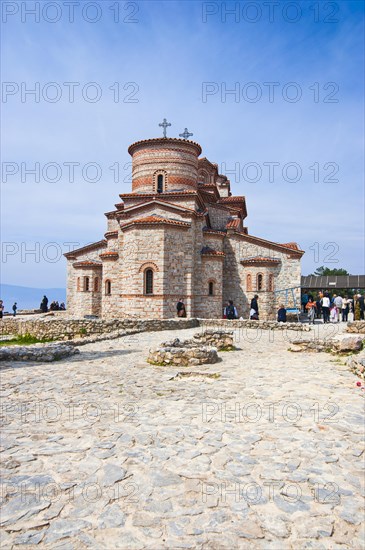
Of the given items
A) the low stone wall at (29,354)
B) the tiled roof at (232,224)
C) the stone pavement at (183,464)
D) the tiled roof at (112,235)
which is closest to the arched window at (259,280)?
the tiled roof at (232,224)

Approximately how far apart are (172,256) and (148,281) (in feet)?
5.89

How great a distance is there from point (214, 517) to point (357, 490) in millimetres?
1333

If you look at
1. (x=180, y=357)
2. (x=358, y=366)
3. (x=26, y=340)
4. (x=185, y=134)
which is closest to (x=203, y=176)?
(x=185, y=134)

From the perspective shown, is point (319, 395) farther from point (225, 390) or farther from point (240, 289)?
point (240, 289)

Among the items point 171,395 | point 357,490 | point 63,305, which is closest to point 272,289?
point 171,395

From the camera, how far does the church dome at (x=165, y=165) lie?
22547 millimetres

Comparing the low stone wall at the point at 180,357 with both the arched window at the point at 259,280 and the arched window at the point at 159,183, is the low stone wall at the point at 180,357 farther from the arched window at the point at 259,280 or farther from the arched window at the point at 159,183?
the arched window at the point at 159,183

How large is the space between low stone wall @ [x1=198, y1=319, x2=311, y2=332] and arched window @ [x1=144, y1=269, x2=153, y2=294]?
10.3ft

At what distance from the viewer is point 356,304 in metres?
17.3

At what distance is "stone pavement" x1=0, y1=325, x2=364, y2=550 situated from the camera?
2650 mm

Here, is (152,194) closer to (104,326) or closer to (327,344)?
(104,326)

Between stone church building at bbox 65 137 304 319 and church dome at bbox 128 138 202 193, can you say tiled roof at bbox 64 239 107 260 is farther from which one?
church dome at bbox 128 138 202 193

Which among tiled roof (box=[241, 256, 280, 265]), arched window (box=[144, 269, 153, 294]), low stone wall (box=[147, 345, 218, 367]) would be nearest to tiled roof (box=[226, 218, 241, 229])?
tiled roof (box=[241, 256, 280, 265])

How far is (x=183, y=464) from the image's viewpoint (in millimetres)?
3605
